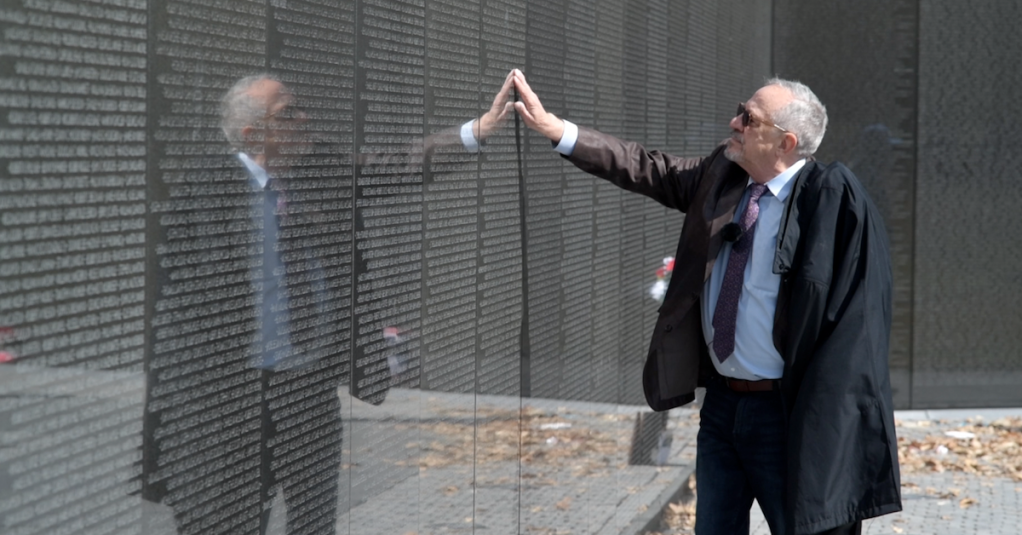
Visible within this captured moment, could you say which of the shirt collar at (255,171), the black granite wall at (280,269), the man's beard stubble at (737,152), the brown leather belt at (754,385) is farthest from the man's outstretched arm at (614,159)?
the shirt collar at (255,171)

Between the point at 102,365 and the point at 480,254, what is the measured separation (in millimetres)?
2011

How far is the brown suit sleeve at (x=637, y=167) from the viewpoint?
437cm

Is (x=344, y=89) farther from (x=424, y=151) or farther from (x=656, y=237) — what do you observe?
(x=656, y=237)

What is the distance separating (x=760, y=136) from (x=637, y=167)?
48 centimetres

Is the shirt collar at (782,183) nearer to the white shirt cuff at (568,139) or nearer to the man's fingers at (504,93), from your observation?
the white shirt cuff at (568,139)

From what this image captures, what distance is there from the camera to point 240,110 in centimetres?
254

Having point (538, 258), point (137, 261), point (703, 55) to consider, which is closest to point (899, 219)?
point (703, 55)

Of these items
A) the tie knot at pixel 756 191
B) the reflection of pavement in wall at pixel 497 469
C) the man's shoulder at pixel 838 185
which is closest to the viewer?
the reflection of pavement in wall at pixel 497 469

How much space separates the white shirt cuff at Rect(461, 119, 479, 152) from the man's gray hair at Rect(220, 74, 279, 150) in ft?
4.11

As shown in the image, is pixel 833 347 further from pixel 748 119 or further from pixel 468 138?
pixel 468 138

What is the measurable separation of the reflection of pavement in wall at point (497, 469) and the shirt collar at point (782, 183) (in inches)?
45.0

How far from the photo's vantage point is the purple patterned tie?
4.06m

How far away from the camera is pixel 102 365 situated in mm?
2111

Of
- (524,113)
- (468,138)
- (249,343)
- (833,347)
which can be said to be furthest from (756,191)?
(249,343)
